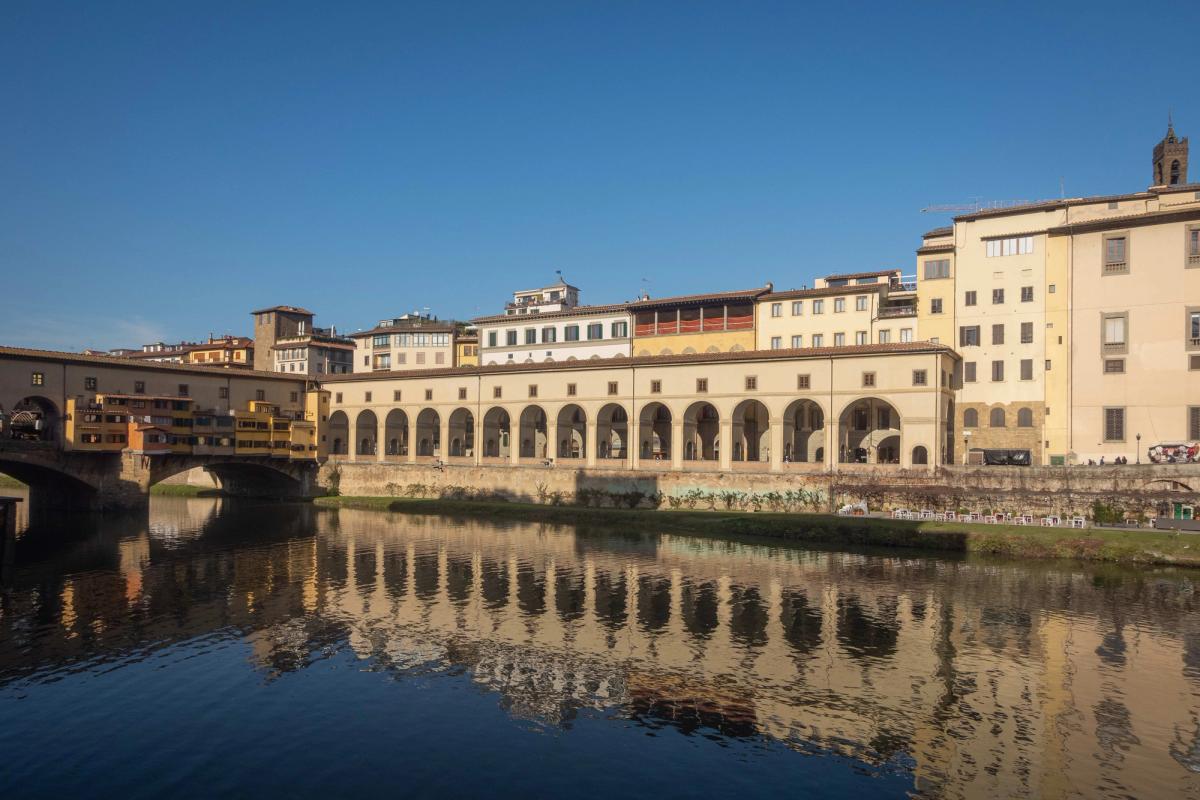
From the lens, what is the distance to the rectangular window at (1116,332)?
170 ft

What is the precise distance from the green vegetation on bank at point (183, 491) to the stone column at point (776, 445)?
5399 cm

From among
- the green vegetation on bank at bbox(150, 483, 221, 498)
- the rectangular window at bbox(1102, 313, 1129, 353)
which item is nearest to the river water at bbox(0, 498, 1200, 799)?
the rectangular window at bbox(1102, 313, 1129, 353)

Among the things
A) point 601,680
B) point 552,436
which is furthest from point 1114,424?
point 601,680

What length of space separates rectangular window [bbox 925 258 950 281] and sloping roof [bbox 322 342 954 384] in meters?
6.39

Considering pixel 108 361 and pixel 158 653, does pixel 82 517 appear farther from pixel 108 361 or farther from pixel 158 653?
pixel 158 653

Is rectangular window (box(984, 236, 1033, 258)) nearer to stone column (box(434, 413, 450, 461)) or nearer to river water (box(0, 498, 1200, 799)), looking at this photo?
river water (box(0, 498, 1200, 799))

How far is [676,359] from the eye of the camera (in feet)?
198

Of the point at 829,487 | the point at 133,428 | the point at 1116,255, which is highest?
the point at 1116,255

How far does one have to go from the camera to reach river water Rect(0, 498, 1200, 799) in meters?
16.4

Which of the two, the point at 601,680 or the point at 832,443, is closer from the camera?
the point at 601,680

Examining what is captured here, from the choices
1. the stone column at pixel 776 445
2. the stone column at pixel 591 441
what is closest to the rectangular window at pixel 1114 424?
the stone column at pixel 776 445

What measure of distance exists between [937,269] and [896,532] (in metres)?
24.4

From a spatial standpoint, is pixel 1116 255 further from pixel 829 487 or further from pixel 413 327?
pixel 413 327

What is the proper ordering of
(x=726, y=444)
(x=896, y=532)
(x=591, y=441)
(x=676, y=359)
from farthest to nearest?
(x=591, y=441) < (x=676, y=359) < (x=726, y=444) < (x=896, y=532)
